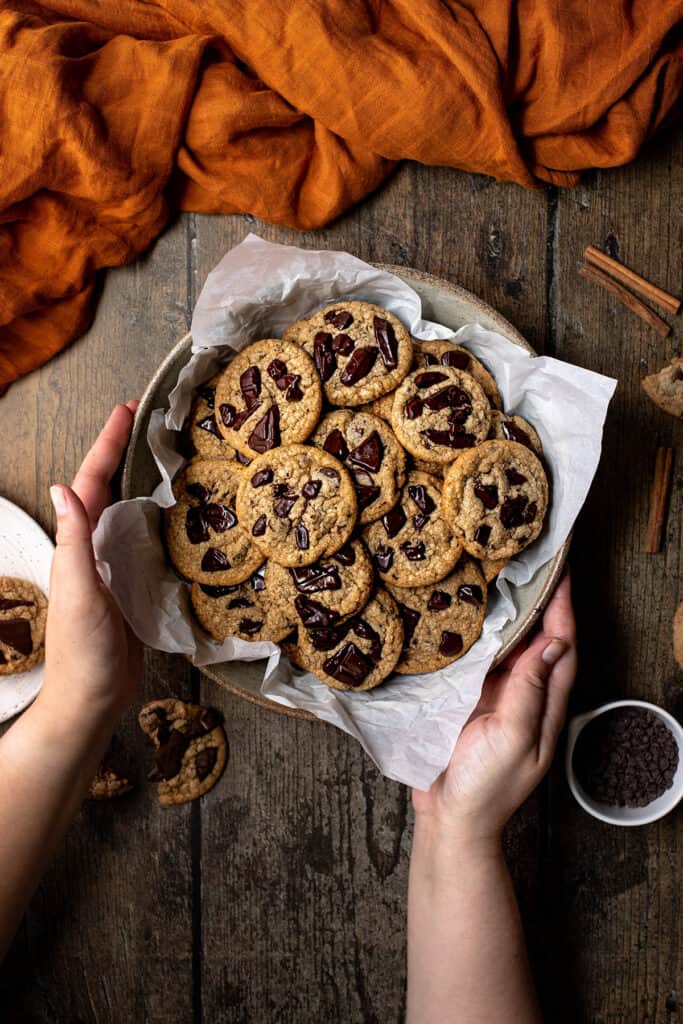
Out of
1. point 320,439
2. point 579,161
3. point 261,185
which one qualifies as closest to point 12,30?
point 261,185

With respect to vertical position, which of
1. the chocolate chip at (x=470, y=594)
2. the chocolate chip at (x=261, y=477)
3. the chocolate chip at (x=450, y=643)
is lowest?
the chocolate chip at (x=450, y=643)

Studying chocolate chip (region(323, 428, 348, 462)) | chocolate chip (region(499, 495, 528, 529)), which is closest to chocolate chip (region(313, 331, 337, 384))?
chocolate chip (region(323, 428, 348, 462))

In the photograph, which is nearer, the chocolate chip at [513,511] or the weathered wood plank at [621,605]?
the chocolate chip at [513,511]

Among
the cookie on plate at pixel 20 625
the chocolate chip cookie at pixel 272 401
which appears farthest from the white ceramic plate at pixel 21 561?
the chocolate chip cookie at pixel 272 401

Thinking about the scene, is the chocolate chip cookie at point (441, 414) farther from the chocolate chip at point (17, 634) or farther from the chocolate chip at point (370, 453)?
the chocolate chip at point (17, 634)

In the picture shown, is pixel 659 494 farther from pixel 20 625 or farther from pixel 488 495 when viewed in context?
pixel 20 625

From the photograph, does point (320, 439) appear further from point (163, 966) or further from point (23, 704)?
point (163, 966)

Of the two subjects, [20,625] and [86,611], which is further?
[20,625]

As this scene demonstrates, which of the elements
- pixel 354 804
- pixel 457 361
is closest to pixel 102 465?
pixel 457 361
